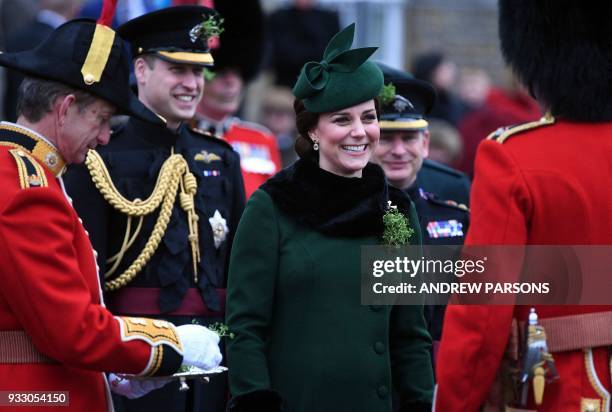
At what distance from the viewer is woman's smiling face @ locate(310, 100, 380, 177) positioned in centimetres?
518

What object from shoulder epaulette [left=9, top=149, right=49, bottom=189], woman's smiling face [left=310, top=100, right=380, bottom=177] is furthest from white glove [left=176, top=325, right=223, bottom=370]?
woman's smiling face [left=310, top=100, right=380, bottom=177]

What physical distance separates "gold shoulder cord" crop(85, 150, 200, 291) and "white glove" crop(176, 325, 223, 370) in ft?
4.04

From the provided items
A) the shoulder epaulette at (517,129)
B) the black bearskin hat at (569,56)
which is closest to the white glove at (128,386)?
the shoulder epaulette at (517,129)

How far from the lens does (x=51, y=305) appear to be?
436 cm

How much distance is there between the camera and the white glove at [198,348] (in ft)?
15.5

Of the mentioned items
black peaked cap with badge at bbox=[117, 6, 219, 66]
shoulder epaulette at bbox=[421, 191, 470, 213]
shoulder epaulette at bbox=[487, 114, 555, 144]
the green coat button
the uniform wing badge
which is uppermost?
black peaked cap with badge at bbox=[117, 6, 219, 66]

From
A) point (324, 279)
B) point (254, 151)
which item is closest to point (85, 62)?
point (324, 279)

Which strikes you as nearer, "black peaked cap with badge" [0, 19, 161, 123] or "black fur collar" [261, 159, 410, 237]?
"black peaked cap with badge" [0, 19, 161, 123]

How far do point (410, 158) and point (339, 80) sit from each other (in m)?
1.45

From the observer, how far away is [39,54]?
4691 millimetres

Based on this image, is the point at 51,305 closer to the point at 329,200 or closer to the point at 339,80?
the point at 329,200

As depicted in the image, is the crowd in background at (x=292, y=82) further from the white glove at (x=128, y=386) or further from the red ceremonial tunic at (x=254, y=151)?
the white glove at (x=128, y=386)

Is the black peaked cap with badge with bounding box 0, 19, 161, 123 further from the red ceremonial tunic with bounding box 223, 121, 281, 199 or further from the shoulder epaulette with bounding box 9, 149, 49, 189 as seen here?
the red ceremonial tunic with bounding box 223, 121, 281, 199

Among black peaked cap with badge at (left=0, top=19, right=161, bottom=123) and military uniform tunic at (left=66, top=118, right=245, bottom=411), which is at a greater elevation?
black peaked cap with badge at (left=0, top=19, right=161, bottom=123)
